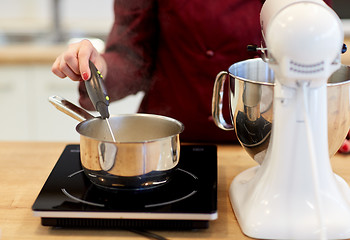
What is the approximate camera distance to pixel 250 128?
0.75 metres

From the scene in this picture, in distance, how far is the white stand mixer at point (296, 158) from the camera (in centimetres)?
60

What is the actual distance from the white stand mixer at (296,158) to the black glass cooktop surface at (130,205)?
6 centimetres

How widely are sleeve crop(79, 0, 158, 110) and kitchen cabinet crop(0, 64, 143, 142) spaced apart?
86 centimetres

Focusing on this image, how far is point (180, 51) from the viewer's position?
1.28m

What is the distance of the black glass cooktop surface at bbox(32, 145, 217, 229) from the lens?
0.67m

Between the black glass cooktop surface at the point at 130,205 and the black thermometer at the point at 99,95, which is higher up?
the black thermometer at the point at 99,95

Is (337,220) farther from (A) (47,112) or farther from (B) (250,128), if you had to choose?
(A) (47,112)

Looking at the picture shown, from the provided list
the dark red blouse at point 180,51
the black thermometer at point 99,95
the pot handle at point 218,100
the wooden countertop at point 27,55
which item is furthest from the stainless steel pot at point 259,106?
the wooden countertop at point 27,55

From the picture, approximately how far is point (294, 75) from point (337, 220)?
199mm

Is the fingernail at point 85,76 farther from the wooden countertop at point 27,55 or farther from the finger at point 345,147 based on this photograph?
the wooden countertop at point 27,55

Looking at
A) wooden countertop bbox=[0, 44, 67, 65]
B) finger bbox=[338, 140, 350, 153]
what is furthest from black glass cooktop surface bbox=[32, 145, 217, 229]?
wooden countertop bbox=[0, 44, 67, 65]

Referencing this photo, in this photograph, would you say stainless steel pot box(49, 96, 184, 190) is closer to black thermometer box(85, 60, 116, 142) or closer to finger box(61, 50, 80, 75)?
black thermometer box(85, 60, 116, 142)

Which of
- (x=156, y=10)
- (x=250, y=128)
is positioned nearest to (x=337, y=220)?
(x=250, y=128)

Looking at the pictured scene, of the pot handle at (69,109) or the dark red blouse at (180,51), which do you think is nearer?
the pot handle at (69,109)
